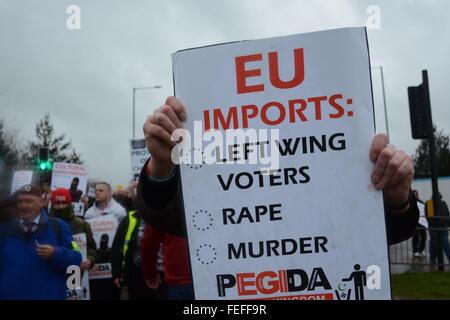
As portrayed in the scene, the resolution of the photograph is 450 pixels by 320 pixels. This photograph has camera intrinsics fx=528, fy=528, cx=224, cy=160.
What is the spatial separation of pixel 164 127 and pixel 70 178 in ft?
19.6

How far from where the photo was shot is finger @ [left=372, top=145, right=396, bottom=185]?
175cm

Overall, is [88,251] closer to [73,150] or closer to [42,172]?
[42,172]

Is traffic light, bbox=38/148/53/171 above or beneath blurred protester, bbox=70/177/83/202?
above

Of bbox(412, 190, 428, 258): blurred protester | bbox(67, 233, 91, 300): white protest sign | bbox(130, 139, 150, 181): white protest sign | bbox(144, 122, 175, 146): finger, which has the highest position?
bbox(130, 139, 150, 181): white protest sign

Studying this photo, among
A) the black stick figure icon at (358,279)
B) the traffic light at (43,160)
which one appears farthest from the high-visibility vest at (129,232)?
the traffic light at (43,160)

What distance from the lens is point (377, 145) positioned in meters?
1.77

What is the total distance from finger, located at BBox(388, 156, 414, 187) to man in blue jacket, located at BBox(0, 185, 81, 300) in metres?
2.53

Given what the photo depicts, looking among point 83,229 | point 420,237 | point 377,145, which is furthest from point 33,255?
point 420,237

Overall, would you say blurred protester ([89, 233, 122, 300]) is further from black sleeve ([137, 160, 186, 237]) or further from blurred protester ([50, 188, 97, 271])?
black sleeve ([137, 160, 186, 237])

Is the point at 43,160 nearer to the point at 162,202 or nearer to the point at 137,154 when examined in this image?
the point at 137,154

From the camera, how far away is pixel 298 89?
6.05ft

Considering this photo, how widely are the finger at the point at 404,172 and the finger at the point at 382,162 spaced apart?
50 millimetres

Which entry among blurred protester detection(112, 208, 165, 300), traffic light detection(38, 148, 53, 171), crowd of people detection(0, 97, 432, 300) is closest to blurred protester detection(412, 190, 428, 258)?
crowd of people detection(0, 97, 432, 300)
